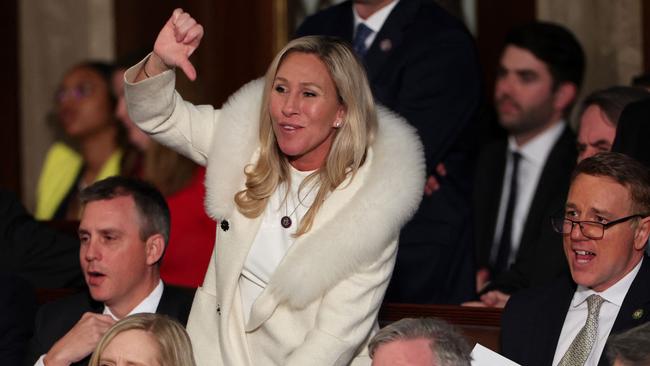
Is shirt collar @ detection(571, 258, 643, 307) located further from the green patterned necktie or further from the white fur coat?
the white fur coat

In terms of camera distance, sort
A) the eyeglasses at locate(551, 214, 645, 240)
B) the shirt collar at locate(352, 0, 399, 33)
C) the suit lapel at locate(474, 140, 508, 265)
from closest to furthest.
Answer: the eyeglasses at locate(551, 214, 645, 240) < the shirt collar at locate(352, 0, 399, 33) < the suit lapel at locate(474, 140, 508, 265)

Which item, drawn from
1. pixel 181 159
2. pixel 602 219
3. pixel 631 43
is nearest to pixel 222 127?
pixel 602 219

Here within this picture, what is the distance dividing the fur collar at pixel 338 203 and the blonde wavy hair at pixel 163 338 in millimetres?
341

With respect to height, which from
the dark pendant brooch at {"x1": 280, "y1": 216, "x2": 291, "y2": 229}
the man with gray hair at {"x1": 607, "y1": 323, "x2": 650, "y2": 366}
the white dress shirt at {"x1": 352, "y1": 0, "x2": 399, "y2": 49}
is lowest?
the dark pendant brooch at {"x1": 280, "y1": 216, "x2": 291, "y2": 229}

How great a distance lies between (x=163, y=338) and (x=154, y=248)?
92 centimetres

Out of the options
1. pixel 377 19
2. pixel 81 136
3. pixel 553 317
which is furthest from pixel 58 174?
pixel 553 317

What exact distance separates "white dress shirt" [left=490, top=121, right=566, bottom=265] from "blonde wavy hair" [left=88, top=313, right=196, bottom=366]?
2436mm

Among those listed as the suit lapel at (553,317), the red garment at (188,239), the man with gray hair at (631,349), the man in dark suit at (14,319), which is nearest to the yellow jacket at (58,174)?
the red garment at (188,239)

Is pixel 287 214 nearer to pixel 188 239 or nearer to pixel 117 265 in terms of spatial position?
pixel 117 265

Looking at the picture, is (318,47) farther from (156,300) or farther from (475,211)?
(475,211)

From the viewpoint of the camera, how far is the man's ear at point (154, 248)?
521cm

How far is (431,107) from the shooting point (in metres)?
5.66

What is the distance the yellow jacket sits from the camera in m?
8.19

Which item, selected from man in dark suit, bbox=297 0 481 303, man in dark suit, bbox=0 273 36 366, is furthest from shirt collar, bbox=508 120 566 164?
man in dark suit, bbox=0 273 36 366
